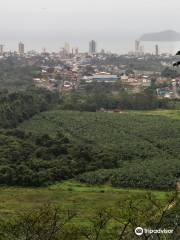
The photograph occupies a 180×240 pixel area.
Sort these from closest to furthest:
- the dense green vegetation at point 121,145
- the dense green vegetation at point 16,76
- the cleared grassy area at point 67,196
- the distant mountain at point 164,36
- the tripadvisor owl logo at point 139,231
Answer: the tripadvisor owl logo at point 139,231 < the cleared grassy area at point 67,196 < the dense green vegetation at point 121,145 < the dense green vegetation at point 16,76 < the distant mountain at point 164,36

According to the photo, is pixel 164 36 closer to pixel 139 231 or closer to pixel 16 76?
pixel 16 76

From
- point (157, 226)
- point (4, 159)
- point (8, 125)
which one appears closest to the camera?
point (157, 226)

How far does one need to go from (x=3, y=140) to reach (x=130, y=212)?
16.5 metres

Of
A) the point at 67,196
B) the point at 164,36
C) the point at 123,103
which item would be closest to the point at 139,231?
the point at 67,196

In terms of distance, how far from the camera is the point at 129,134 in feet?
88.7

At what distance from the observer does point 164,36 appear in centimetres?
10912

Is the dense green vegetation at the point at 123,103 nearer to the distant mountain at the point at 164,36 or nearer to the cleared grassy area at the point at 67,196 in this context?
the cleared grassy area at the point at 67,196

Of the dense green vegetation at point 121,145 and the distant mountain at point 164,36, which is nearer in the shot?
the dense green vegetation at point 121,145

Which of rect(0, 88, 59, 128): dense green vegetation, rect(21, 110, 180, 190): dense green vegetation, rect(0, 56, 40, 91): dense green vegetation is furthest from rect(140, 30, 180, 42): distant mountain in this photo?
rect(21, 110, 180, 190): dense green vegetation

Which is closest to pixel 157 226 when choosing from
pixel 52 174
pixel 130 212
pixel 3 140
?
pixel 130 212

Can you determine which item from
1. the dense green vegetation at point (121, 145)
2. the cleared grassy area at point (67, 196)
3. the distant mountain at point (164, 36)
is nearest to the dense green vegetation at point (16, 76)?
the dense green vegetation at point (121, 145)

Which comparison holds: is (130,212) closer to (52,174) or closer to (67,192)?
(67,192)

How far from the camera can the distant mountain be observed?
8943 cm

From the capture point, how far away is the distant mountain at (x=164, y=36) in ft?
293
